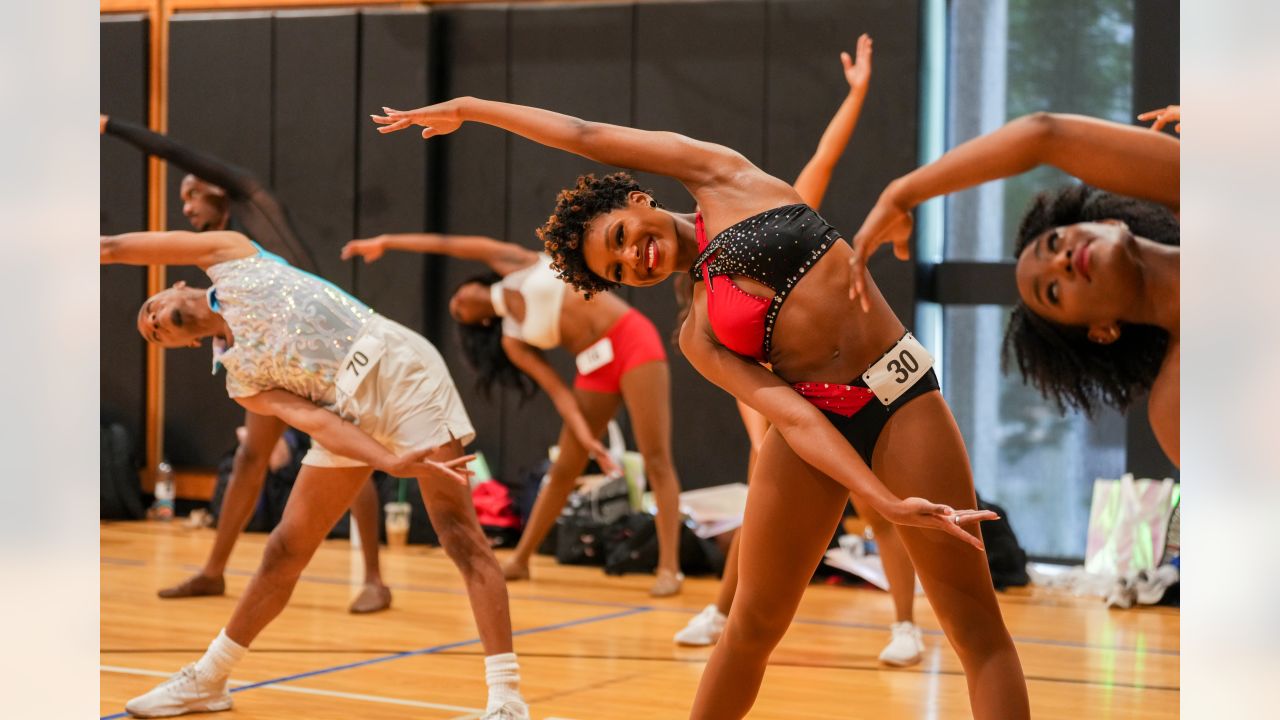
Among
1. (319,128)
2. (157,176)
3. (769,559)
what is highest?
(319,128)

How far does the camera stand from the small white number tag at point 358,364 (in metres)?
3.42

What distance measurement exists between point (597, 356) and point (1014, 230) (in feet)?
8.58

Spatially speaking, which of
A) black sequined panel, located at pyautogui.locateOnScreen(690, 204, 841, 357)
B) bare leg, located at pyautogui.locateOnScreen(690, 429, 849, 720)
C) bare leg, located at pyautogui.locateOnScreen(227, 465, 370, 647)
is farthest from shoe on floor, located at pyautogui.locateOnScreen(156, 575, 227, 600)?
black sequined panel, located at pyautogui.locateOnScreen(690, 204, 841, 357)

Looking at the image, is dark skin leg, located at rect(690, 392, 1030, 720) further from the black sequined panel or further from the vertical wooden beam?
the vertical wooden beam

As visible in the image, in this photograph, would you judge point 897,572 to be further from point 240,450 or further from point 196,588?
point 196,588

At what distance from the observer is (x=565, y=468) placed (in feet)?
19.6

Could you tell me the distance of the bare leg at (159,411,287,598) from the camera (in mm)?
5145

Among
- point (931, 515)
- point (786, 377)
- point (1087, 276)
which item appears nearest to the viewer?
point (931, 515)

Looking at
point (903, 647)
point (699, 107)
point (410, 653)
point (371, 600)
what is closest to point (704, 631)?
point (903, 647)

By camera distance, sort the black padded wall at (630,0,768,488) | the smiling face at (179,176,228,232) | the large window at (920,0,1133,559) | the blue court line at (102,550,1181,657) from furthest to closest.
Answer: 1. the black padded wall at (630,0,768,488)
2. the large window at (920,0,1133,559)
3. the smiling face at (179,176,228,232)
4. the blue court line at (102,550,1181,657)

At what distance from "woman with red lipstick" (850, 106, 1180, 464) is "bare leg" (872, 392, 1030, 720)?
0.29 m

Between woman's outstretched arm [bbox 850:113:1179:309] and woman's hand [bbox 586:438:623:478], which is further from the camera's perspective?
woman's hand [bbox 586:438:623:478]
